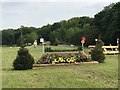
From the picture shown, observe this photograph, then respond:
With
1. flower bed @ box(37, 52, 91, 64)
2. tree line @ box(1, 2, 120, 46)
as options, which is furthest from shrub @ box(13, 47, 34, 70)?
tree line @ box(1, 2, 120, 46)

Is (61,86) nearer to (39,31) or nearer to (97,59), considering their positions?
(97,59)

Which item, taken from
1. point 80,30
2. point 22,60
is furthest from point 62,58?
point 80,30

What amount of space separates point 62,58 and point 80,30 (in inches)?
3531

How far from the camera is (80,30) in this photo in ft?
354

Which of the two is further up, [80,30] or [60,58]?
[80,30]

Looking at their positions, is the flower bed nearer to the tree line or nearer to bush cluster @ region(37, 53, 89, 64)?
bush cluster @ region(37, 53, 89, 64)

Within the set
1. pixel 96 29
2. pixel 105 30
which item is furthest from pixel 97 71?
pixel 96 29

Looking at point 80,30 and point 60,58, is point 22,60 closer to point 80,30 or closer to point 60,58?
point 60,58

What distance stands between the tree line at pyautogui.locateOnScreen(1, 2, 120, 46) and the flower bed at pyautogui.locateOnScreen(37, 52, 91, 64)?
754 cm

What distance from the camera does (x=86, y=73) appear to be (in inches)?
579

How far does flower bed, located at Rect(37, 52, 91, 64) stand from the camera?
18.4 meters

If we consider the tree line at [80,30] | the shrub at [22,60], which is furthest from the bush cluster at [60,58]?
the tree line at [80,30]

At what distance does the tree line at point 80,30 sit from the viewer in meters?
59.4

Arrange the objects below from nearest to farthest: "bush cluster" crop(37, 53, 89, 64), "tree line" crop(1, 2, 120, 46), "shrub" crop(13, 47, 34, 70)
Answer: "shrub" crop(13, 47, 34, 70) < "bush cluster" crop(37, 53, 89, 64) < "tree line" crop(1, 2, 120, 46)
